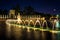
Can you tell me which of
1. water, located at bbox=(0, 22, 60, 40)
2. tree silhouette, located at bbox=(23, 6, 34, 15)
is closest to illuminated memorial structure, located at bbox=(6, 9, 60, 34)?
water, located at bbox=(0, 22, 60, 40)

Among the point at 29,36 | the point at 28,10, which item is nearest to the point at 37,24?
the point at 29,36

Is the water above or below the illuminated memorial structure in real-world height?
below

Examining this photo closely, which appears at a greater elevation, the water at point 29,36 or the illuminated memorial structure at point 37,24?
the illuminated memorial structure at point 37,24

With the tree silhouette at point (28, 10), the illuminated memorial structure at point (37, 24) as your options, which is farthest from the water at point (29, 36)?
the tree silhouette at point (28, 10)

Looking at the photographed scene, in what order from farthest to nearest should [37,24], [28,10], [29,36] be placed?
[28,10] < [37,24] < [29,36]

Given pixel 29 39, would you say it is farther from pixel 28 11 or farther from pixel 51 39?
pixel 28 11

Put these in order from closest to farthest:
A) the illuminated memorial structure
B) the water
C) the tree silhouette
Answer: the water < the illuminated memorial structure < the tree silhouette

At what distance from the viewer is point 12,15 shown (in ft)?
273

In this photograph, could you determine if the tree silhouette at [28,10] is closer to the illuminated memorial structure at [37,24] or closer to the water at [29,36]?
the illuminated memorial structure at [37,24]

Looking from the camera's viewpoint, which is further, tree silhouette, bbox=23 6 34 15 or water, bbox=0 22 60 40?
tree silhouette, bbox=23 6 34 15

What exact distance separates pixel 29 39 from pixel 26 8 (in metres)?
90.2

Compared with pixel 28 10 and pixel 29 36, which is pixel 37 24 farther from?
pixel 28 10

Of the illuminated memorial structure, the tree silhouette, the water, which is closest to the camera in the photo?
the water

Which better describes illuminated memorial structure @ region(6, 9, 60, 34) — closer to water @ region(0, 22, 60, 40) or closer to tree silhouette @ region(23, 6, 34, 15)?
water @ region(0, 22, 60, 40)
